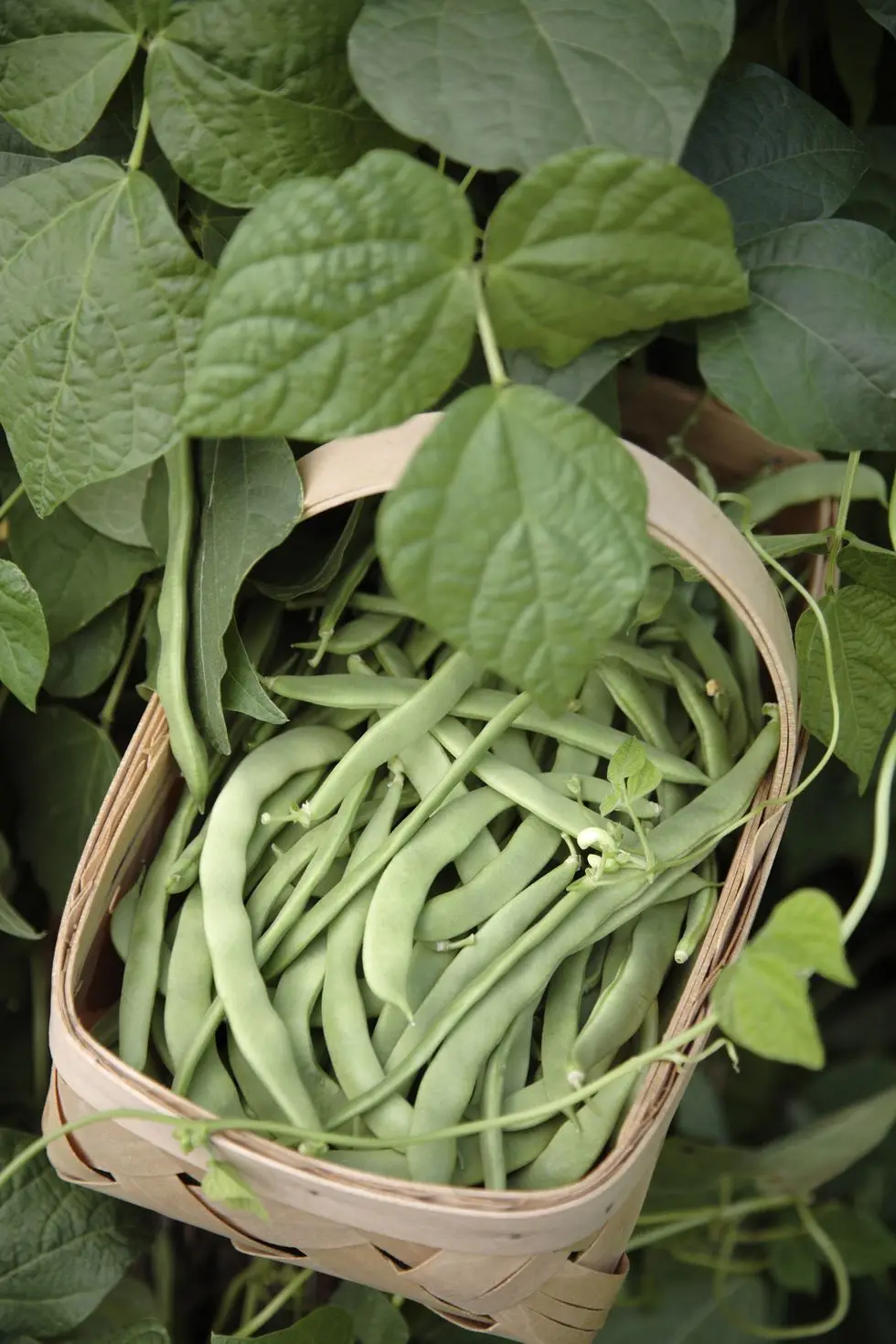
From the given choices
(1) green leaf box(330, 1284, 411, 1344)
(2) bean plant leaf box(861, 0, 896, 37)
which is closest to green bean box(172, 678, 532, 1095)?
(1) green leaf box(330, 1284, 411, 1344)

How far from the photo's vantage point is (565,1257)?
23.1 inches

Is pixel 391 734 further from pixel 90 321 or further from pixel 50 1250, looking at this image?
pixel 50 1250

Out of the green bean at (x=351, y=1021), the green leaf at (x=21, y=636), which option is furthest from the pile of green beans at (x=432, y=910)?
the green leaf at (x=21, y=636)

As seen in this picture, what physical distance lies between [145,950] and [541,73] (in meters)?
0.49

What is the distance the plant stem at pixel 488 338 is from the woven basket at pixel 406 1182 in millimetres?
65

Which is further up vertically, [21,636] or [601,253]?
[601,253]

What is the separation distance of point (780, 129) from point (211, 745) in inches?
18.7

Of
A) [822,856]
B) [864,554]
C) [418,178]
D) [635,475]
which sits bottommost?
[822,856]

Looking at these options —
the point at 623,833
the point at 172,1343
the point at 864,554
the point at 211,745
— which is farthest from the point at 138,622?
the point at 172,1343

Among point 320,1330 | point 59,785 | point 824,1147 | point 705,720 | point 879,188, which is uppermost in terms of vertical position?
point 879,188

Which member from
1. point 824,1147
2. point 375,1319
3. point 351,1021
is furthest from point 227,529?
point 824,1147

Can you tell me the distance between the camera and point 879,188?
0.77m

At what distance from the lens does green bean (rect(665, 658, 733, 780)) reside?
0.68 meters

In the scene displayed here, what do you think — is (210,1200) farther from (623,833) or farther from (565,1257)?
(623,833)
